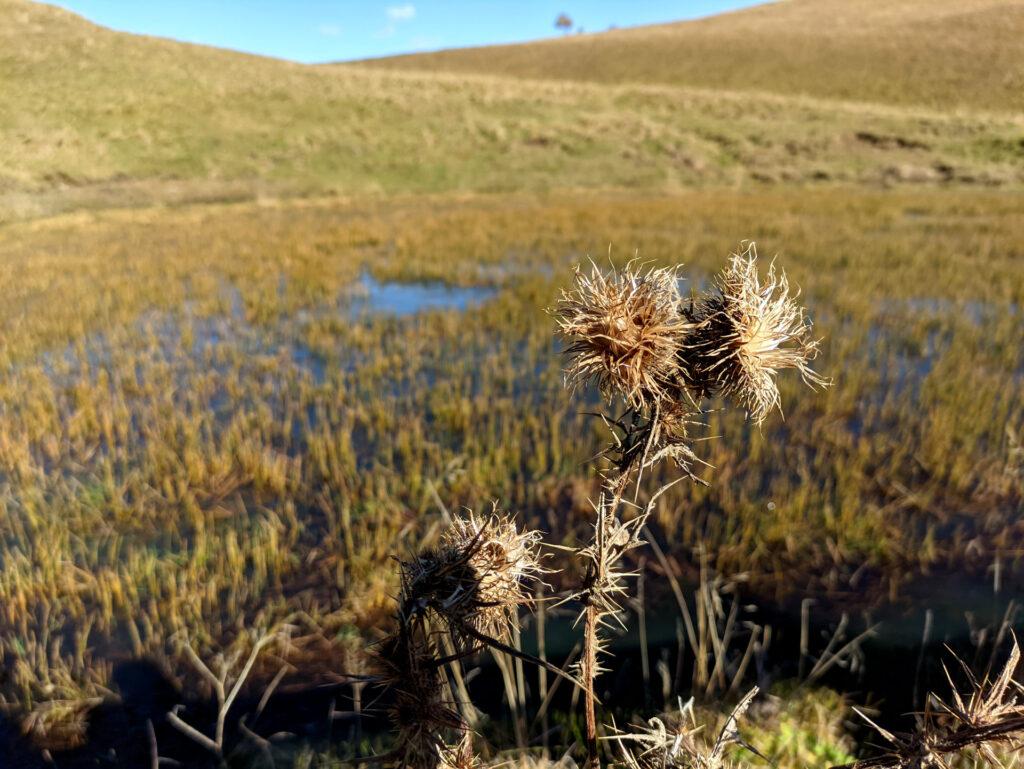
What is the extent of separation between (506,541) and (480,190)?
24355mm

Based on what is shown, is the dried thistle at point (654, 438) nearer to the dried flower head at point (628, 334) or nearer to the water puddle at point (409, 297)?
the dried flower head at point (628, 334)

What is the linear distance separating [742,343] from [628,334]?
17cm

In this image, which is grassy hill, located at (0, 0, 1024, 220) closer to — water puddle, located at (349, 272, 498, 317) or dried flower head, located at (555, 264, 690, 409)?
water puddle, located at (349, 272, 498, 317)

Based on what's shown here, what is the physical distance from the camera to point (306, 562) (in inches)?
144

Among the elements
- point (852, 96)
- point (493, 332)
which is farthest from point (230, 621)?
point (852, 96)

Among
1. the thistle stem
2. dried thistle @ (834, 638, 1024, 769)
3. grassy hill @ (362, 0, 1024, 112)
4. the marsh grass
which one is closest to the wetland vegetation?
the marsh grass

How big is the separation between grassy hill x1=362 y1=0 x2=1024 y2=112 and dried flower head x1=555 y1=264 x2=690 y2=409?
49177mm

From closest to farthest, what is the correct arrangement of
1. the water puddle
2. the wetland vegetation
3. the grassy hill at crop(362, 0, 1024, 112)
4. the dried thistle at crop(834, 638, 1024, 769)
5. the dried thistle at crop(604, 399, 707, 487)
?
the dried thistle at crop(834, 638, 1024, 769) < the dried thistle at crop(604, 399, 707, 487) < the wetland vegetation < the water puddle < the grassy hill at crop(362, 0, 1024, 112)

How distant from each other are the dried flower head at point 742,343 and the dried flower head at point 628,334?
0.04 meters

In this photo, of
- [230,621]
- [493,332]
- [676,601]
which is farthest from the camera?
[493,332]

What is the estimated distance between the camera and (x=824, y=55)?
5247 centimetres

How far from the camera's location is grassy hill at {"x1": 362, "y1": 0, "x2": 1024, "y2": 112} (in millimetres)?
42906

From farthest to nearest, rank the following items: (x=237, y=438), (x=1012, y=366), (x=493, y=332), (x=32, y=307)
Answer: (x=32, y=307), (x=493, y=332), (x=1012, y=366), (x=237, y=438)

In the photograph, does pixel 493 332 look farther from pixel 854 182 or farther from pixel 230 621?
pixel 854 182
